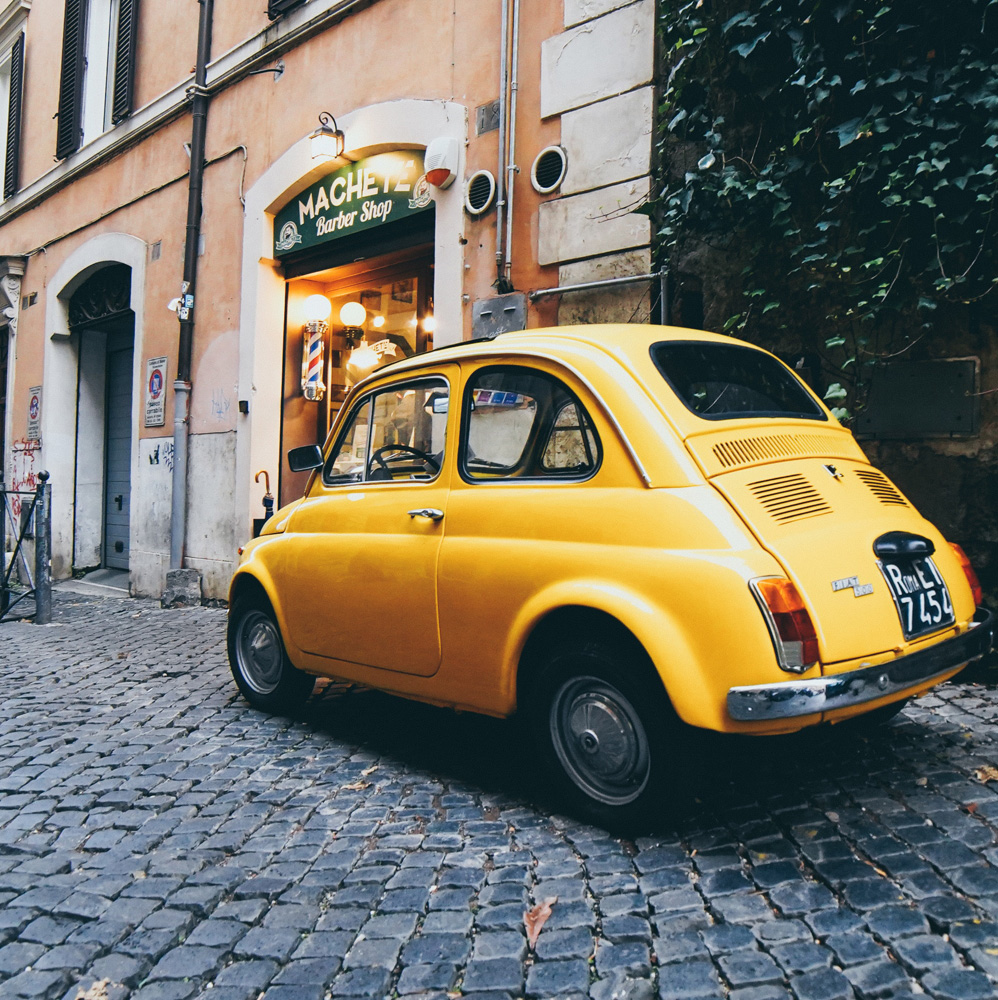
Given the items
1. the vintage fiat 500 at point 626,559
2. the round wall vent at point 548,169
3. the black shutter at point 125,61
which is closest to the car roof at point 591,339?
the vintage fiat 500 at point 626,559

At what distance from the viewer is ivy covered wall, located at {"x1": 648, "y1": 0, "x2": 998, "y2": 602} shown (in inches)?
179

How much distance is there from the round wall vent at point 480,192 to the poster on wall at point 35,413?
29.0 feet

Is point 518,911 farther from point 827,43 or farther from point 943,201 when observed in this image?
point 827,43

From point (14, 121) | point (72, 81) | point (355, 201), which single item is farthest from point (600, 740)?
point (14, 121)

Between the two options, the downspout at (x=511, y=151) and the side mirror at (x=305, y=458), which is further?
the downspout at (x=511, y=151)

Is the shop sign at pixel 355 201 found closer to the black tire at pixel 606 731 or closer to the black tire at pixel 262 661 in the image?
the black tire at pixel 262 661

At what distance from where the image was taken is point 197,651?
21.9ft

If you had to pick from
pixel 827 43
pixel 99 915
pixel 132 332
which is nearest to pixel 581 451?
pixel 99 915

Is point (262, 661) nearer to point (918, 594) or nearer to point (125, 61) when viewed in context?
point (918, 594)

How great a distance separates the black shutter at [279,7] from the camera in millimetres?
8930

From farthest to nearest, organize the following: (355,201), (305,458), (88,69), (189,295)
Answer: (88,69) < (189,295) < (355,201) < (305,458)

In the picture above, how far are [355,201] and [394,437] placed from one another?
529 cm

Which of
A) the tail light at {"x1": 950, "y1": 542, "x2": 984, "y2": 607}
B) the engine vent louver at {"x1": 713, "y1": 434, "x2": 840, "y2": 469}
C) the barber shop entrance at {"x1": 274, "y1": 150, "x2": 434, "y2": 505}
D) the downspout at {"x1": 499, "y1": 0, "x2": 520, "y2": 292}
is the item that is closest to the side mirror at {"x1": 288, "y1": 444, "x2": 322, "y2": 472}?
the engine vent louver at {"x1": 713, "y1": 434, "x2": 840, "y2": 469}

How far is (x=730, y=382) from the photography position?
338cm
